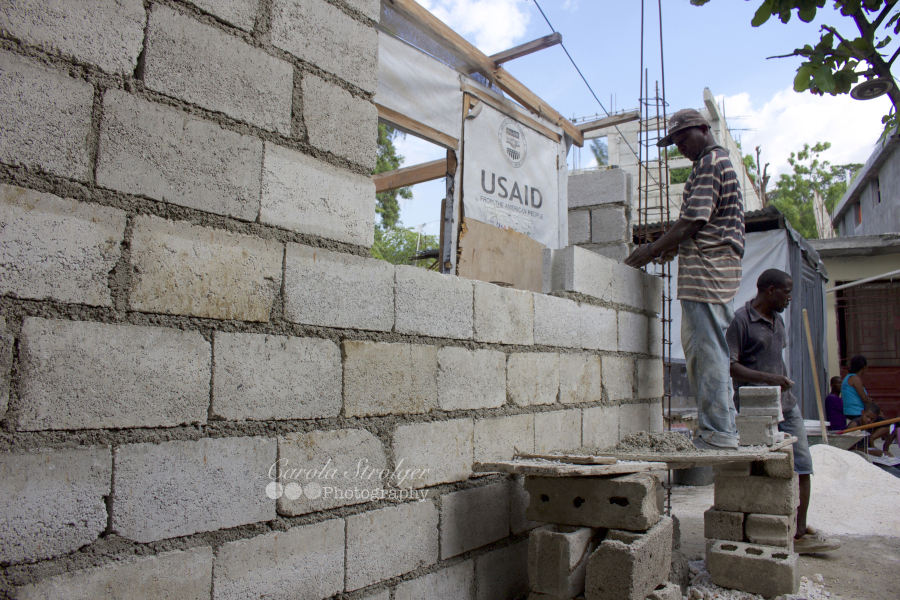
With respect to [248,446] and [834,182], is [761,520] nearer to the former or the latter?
[248,446]

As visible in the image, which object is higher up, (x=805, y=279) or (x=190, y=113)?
(x=805, y=279)

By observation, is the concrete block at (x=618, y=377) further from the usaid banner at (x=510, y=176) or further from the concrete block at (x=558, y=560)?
the usaid banner at (x=510, y=176)

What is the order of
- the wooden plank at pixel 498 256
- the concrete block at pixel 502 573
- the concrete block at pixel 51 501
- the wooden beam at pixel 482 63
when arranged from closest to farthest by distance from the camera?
1. the concrete block at pixel 51 501
2. the concrete block at pixel 502 573
3. the wooden beam at pixel 482 63
4. the wooden plank at pixel 498 256

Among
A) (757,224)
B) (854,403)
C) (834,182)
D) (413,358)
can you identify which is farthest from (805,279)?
(834,182)

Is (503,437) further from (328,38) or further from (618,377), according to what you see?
(328,38)

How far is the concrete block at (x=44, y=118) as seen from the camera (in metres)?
1.54

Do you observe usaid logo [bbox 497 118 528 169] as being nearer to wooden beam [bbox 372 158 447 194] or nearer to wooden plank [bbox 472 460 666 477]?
wooden beam [bbox 372 158 447 194]

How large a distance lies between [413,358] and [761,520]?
2.51 meters

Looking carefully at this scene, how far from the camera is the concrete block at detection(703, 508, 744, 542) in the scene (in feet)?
12.1

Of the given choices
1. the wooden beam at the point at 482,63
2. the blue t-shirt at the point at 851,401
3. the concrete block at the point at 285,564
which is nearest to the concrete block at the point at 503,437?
the concrete block at the point at 285,564

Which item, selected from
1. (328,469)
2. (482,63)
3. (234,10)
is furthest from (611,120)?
(328,469)

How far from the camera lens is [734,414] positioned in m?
3.78

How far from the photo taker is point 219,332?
6.32 feet

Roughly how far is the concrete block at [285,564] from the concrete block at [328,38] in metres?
1.72
